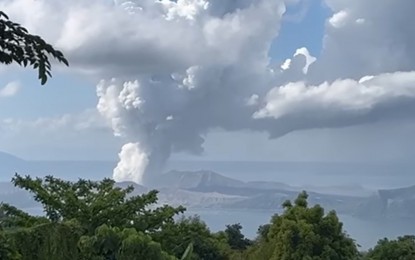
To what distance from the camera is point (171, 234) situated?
22.1 metres

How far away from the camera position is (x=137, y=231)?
19.7m

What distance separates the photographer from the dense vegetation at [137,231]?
10906mm

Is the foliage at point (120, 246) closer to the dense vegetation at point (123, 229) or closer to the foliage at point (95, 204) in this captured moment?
the dense vegetation at point (123, 229)

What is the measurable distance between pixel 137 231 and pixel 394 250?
1205 centimetres

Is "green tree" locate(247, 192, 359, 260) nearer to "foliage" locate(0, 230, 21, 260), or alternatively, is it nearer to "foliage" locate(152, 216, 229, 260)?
"foliage" locate(152, 216, 229, 260)

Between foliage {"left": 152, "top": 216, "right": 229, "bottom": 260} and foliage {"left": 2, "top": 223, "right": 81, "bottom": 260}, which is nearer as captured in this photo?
foliage {"left": 2, "top": 223, "right": 81, "bottom": 260}

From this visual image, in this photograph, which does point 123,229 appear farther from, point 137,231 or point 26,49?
point 26,49

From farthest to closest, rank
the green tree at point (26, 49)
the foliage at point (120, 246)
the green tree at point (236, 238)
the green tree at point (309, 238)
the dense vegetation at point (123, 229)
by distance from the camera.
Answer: the green tree at point (236, 238) → the green tree at point (309, 238) → the foliage at point (120, 246) → the dense vegetation at point (123, 229) → the green tree at point (26, 49)

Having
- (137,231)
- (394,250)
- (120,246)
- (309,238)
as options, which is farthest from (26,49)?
(394,250)

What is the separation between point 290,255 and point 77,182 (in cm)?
763

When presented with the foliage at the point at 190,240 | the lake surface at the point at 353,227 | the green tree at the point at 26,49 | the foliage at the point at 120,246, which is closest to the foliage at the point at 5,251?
the green tree at the point at 26,49

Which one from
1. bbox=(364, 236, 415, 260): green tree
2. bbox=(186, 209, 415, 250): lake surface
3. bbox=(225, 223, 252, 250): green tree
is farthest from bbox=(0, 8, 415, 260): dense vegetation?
bbox=(225, 223, 252, 250): green tree

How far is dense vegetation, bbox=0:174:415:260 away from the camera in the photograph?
10906 mm

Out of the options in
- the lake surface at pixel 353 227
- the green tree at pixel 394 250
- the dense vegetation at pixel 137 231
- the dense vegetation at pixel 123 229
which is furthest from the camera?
the lake surface at pixel 353 227
